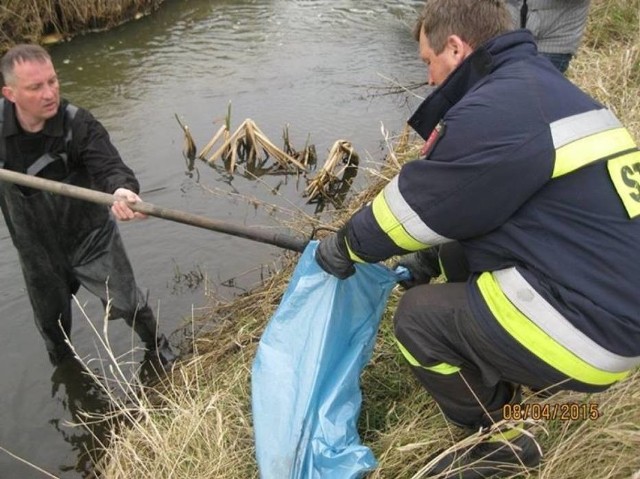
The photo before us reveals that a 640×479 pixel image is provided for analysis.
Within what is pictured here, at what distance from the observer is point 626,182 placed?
173cm

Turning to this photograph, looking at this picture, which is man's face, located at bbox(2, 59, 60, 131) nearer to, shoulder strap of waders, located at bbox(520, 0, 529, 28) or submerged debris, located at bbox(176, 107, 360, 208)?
shoulder strap of waders, located at bbox(520, 0, 529, 28)

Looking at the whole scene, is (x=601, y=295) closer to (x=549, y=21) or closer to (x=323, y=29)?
(x=549, y=21)

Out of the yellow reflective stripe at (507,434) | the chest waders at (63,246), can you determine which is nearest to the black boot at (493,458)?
the yellow reflective stripe at (507,434)

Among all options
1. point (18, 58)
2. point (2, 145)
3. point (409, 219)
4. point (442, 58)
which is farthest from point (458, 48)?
point (2, 145)

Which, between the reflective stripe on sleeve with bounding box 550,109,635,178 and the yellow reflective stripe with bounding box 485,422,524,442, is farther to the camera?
the yellow reflective stripe with bounding box 485,422,524,442

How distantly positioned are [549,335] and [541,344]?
1.6 inches

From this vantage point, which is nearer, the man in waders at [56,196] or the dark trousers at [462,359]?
the dark trousers at [462,359]

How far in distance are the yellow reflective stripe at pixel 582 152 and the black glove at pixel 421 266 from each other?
39.6 inches

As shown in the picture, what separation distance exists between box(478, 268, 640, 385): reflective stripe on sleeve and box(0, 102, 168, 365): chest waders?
233cm

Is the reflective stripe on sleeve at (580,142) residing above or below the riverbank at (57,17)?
above

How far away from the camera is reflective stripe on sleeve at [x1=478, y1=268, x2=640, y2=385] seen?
176 centimetres

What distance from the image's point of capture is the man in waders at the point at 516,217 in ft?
5.59

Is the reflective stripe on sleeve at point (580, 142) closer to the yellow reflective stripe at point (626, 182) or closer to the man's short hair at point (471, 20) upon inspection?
the yellow reflective stripe at point (626, 182)

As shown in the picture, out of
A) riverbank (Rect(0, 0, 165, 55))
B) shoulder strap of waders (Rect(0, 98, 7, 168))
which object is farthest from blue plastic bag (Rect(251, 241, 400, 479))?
riverbank (Rect(0, 0, 165, 55))
